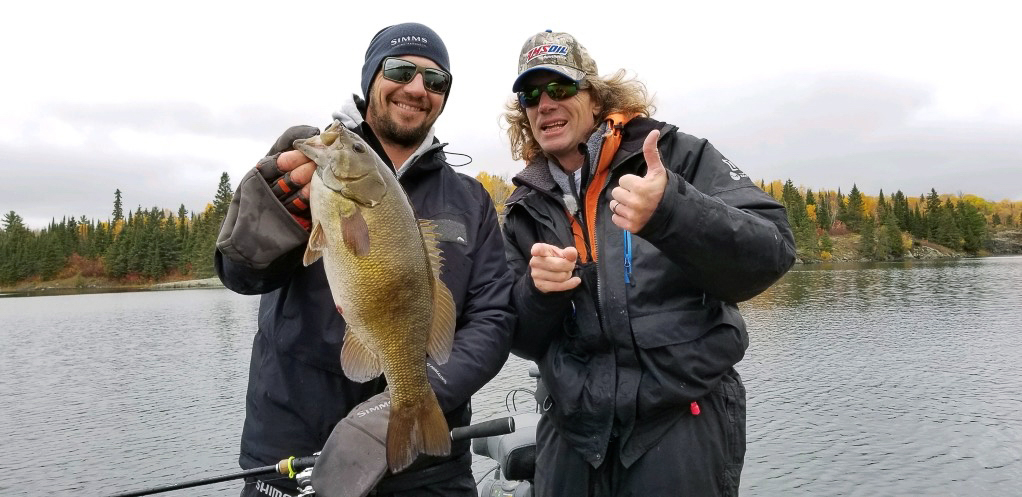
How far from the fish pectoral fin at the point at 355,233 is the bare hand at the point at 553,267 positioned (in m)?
0.86

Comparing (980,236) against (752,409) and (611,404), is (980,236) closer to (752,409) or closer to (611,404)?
(752,409)

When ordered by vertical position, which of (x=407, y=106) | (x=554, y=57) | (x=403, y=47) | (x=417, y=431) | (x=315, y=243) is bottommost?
(x=417, y=431)

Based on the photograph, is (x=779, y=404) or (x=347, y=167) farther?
(x=779, y=404)

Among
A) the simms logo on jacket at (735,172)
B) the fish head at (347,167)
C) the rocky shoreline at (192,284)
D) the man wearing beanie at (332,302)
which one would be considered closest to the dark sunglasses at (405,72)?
the man wearing beanie at (332,302)

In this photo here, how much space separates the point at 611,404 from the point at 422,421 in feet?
3.33

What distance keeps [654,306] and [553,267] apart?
1.95 feet

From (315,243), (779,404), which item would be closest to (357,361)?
(315,243)

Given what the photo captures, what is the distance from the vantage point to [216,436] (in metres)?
17.3

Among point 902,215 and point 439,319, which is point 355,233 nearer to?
point 439,319

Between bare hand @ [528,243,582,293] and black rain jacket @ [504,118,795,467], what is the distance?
0.11 meters

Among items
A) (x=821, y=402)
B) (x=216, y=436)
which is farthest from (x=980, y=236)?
(x=216, y=436)

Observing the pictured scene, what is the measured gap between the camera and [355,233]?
299 centimetres

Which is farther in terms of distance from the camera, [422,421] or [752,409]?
Result: [752,409]

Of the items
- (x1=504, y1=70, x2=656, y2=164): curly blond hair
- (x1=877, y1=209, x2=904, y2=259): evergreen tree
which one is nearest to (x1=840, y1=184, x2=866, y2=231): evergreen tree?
(x1=877, y1=209, x2=904, y2=259): evergreen tree
